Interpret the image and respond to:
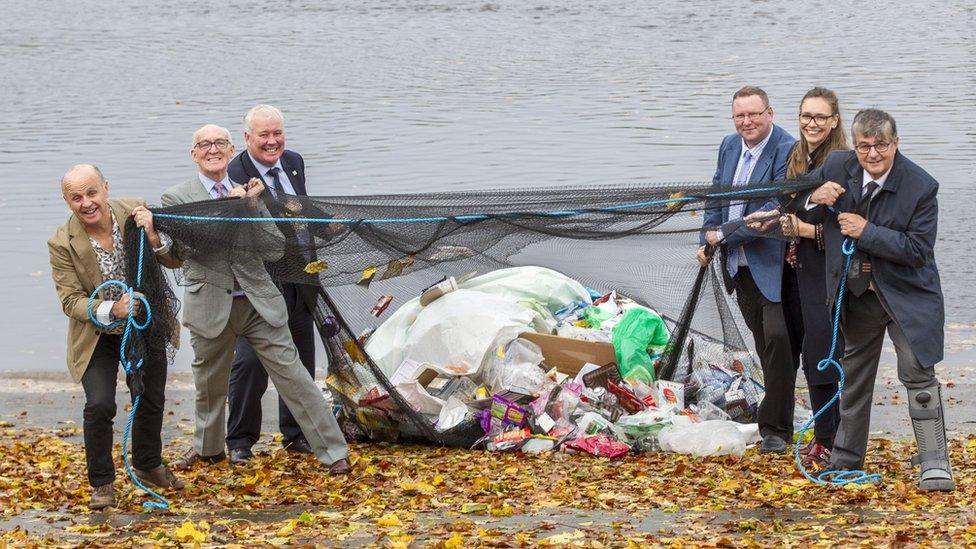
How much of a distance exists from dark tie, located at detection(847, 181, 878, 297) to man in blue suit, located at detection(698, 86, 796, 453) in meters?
0.74

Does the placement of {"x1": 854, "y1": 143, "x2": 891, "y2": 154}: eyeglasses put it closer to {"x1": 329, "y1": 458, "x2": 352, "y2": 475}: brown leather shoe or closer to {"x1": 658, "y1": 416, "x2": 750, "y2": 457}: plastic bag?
{"x1": 658, "y1": 416, "x2": 750, "y2": 457}: plastic bag

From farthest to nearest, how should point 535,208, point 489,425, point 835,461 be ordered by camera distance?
point 489,425
point 535,208
point 835,461

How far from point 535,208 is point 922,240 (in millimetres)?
1975

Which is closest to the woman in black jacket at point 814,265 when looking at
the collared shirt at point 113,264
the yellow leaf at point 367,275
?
the yellow leaf at point 367,275

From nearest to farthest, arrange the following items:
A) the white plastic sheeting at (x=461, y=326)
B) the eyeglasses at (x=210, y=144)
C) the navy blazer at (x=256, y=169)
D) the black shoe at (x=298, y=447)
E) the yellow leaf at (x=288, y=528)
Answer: the yellow leaf at (x=288, y=528), the eyeglasses at (x=210, y=144), the navy blazer at (x=256, y=169), the black shoe at (x=298, y=447), the white plastic sheeting at (x=461, y=326)

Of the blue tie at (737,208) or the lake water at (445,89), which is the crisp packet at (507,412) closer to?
the blue tie at (737,208)

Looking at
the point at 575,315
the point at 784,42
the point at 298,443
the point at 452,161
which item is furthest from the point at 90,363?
the point at 784,42

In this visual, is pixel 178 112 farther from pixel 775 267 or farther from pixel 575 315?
pixel 775 267

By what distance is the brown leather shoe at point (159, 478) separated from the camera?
22.5 ft

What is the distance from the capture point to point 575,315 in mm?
8633

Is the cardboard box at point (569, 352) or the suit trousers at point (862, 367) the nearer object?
the suit trousers at point (862, 367)

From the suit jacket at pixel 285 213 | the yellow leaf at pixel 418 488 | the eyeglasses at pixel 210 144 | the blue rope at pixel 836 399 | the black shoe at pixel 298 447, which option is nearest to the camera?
the blue rope at pixel 836 399

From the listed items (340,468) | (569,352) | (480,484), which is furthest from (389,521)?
(569,352)

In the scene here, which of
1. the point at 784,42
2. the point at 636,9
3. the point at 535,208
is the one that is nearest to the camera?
the point at 535,208
